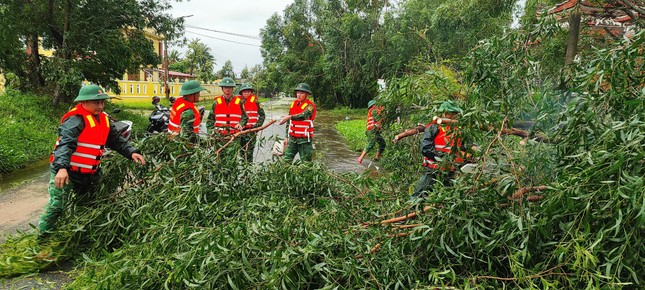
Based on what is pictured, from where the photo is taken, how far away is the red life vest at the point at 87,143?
3.80m

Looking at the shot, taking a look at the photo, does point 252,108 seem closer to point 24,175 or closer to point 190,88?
point 190,88

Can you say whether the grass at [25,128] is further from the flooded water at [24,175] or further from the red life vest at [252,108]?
the red life vest at [252,108]

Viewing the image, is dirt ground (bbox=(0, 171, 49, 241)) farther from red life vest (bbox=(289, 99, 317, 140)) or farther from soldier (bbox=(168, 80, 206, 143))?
red life vest (bbox=(289, 99, 317, 140))

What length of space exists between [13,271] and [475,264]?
140 inches

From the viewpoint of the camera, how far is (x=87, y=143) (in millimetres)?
3834

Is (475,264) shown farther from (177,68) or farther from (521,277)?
(177,68)

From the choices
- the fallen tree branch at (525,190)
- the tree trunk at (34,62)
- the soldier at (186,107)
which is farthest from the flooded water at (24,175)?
the fallen tree branch at (525,190)

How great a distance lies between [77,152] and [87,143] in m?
0.12

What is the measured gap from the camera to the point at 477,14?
45.9 feet

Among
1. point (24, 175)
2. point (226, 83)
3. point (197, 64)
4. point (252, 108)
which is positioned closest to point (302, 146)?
point (252, 108)

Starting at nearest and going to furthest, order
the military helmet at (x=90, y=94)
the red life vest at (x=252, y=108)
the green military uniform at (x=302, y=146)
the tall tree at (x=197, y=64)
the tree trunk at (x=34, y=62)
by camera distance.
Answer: the military helmet at (x=90, y=94), the green military uniform at (x=302, y=146), the red life vest at (x=252, y=108), the tree trunk at (x=34, y=62), the tall tree at (x=197, y=64)

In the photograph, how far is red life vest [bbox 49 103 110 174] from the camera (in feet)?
12.5

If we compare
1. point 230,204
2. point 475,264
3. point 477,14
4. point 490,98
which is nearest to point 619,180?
point 475,264

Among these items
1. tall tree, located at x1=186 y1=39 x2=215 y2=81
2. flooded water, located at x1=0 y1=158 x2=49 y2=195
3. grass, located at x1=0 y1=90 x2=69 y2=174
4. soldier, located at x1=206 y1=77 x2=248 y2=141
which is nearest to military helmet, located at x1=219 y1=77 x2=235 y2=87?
soldier, located at x1=206 y1=77 x2=248 y2=141
